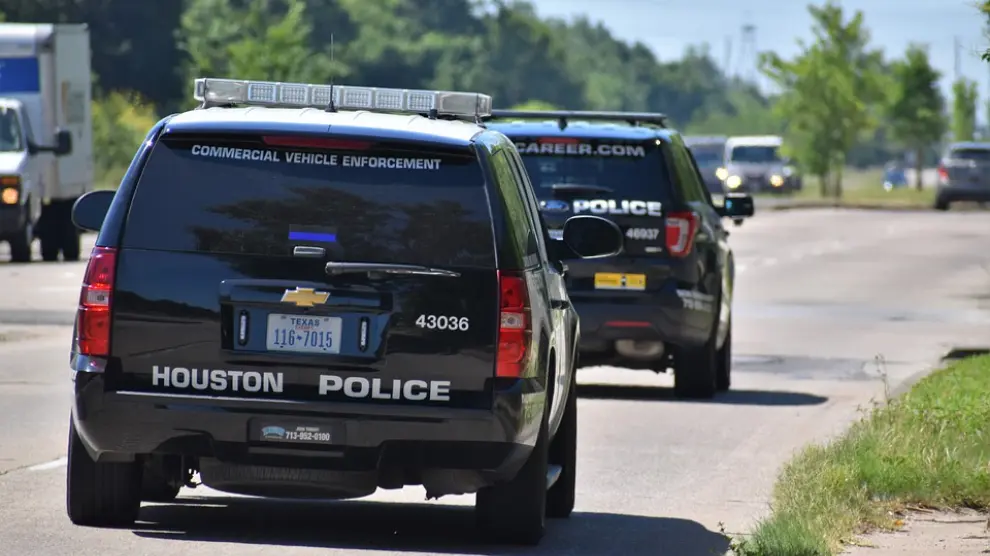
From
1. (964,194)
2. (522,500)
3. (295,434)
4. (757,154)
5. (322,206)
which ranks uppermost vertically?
(322,206)

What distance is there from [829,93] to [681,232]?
2536 inches

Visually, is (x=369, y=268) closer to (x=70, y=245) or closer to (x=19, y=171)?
(x=19, y=171)

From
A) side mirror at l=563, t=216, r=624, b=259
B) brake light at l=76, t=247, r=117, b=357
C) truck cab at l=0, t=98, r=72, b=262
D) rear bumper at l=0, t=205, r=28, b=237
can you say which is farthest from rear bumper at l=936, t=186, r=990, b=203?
brake light at l=76, t=247, r=117, b=357

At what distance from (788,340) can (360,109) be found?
13.4m

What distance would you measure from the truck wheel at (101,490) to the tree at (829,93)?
69147 mm

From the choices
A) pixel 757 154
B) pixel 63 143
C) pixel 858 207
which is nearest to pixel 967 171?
pixel 858 207

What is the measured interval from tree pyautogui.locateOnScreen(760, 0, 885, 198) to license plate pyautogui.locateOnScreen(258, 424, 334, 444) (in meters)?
69.5

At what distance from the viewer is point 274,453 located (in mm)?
8336

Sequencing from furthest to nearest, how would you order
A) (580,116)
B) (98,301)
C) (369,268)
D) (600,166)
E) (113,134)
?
(113,134), (580,116), (600,166), (98,301), (369,268)

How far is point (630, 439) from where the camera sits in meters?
13.3

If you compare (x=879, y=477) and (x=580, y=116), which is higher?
(x=580, y=116)

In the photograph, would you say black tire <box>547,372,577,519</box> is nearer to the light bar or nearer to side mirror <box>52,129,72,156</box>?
the light bar

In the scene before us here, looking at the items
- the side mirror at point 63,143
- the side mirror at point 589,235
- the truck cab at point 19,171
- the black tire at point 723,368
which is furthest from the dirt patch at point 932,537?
the side mirror at point 63,143

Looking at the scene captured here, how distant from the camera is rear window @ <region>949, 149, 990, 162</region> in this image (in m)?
60.5
